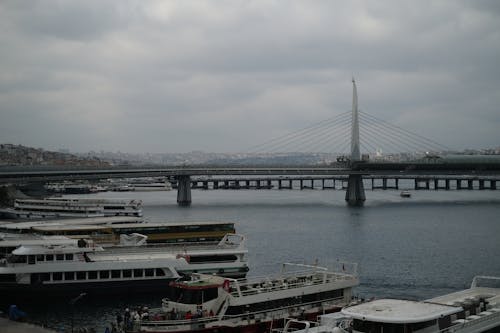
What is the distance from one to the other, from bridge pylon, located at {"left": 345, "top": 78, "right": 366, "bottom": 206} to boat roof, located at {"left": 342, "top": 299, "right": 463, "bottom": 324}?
81143mm

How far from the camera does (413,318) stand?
19250 mm

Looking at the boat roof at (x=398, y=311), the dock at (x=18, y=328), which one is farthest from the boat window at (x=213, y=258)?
the boat roof at (x=398, y=311)

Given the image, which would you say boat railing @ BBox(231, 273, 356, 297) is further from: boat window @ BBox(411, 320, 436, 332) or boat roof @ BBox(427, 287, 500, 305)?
boat window @ BBox(411, 320, 436, 332)

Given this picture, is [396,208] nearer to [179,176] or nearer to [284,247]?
[179,176]

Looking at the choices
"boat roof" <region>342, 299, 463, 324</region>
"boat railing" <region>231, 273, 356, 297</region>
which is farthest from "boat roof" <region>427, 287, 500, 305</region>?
"boat railing" <region>231, 273, 356, 297</region>

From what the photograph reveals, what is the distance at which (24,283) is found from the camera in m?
32.4

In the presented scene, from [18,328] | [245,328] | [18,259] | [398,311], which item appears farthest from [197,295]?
[18,259]

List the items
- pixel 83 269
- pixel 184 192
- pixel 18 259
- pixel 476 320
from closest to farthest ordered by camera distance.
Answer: pixel 476 320 → pixel 18 259 → pixel 83 269 → pixel 184 192

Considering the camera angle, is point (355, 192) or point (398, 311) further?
point (355, 192)

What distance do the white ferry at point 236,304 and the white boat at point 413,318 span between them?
6.36ft

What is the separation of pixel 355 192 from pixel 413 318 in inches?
3467

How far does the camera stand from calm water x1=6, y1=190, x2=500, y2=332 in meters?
33.9

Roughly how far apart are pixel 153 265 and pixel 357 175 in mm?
78416

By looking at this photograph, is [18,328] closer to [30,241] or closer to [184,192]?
[30,241]
